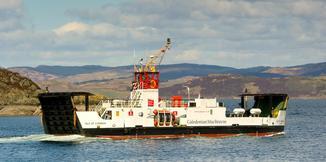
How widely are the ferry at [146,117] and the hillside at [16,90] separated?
85694 mm

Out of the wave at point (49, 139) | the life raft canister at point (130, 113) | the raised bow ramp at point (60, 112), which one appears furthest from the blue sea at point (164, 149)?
the life raft canister at point (130, 113)

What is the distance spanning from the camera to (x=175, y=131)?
8150cm

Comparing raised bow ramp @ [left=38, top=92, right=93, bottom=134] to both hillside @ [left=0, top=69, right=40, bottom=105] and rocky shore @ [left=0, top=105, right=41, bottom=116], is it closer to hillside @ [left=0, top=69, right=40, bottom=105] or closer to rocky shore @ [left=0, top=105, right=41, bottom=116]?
rocky shore @ [left=0, top=105, right=41, bottom=116]

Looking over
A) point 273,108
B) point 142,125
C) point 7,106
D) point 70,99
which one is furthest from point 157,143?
point 7,106

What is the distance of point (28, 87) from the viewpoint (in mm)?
177625

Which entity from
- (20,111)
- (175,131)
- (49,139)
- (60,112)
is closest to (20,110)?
(20,111)

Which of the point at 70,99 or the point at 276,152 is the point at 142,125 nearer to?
the point at 70,99

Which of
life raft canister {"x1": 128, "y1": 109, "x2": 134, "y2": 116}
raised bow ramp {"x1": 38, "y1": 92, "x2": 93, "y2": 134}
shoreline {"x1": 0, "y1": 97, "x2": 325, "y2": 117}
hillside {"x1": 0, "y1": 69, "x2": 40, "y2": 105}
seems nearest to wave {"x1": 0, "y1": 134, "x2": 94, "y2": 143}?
raised bow ramp {"x1": 38, "y1": 92, "x2": 93, "y2": 134}

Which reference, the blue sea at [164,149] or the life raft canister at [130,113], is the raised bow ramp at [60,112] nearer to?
the blue sea at [164,149]

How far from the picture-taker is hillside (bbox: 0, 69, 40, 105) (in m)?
167

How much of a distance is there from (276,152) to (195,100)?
1393 cm

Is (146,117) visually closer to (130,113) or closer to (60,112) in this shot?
(130,113)

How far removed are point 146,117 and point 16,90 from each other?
9616 cm

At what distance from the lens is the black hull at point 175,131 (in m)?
79.6
